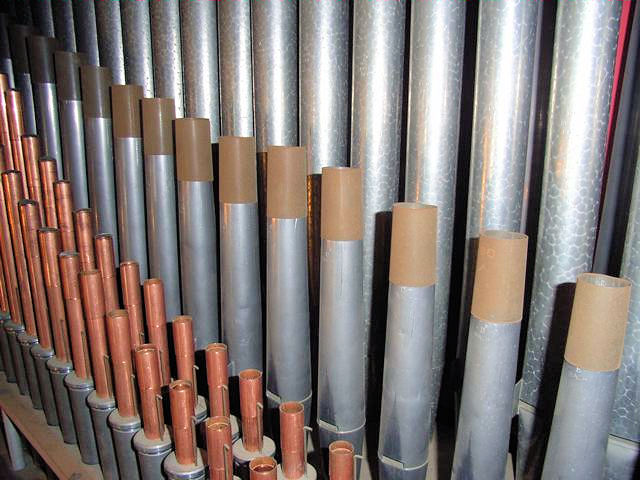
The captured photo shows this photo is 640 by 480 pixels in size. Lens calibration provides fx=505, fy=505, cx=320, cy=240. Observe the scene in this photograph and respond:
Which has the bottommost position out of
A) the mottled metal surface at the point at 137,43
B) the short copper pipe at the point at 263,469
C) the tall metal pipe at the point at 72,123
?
the short copper pipe at the point at 263,469

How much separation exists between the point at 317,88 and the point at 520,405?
71 centimetres

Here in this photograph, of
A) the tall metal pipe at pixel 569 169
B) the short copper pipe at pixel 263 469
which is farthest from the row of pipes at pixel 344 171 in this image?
the short copper pipe at pixel 263 469

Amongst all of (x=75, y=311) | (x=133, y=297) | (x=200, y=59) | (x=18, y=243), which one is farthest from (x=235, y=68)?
(x=18, y=243)

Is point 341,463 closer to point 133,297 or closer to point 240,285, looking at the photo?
point 240,285

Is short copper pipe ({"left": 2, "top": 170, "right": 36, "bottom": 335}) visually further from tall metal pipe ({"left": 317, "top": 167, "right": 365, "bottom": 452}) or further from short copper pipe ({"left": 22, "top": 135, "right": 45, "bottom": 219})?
tall metal pipe ({"left": 317, "top": 167, "right": 365, "bottom": 452})

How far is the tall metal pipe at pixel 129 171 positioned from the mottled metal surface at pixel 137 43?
0.09 meters

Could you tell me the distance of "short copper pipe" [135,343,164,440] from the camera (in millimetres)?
901

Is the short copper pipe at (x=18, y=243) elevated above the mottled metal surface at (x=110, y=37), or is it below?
below

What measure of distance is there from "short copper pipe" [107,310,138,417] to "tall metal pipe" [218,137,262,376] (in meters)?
0.21

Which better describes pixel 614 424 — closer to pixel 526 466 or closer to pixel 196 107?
pixel 526 466

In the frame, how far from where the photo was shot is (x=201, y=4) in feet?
3.64

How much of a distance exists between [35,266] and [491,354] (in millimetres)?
1121

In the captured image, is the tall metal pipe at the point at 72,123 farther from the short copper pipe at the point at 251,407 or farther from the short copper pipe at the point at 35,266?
the short copper pipe at the point at 251,407

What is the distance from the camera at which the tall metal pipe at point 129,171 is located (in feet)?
3.81
